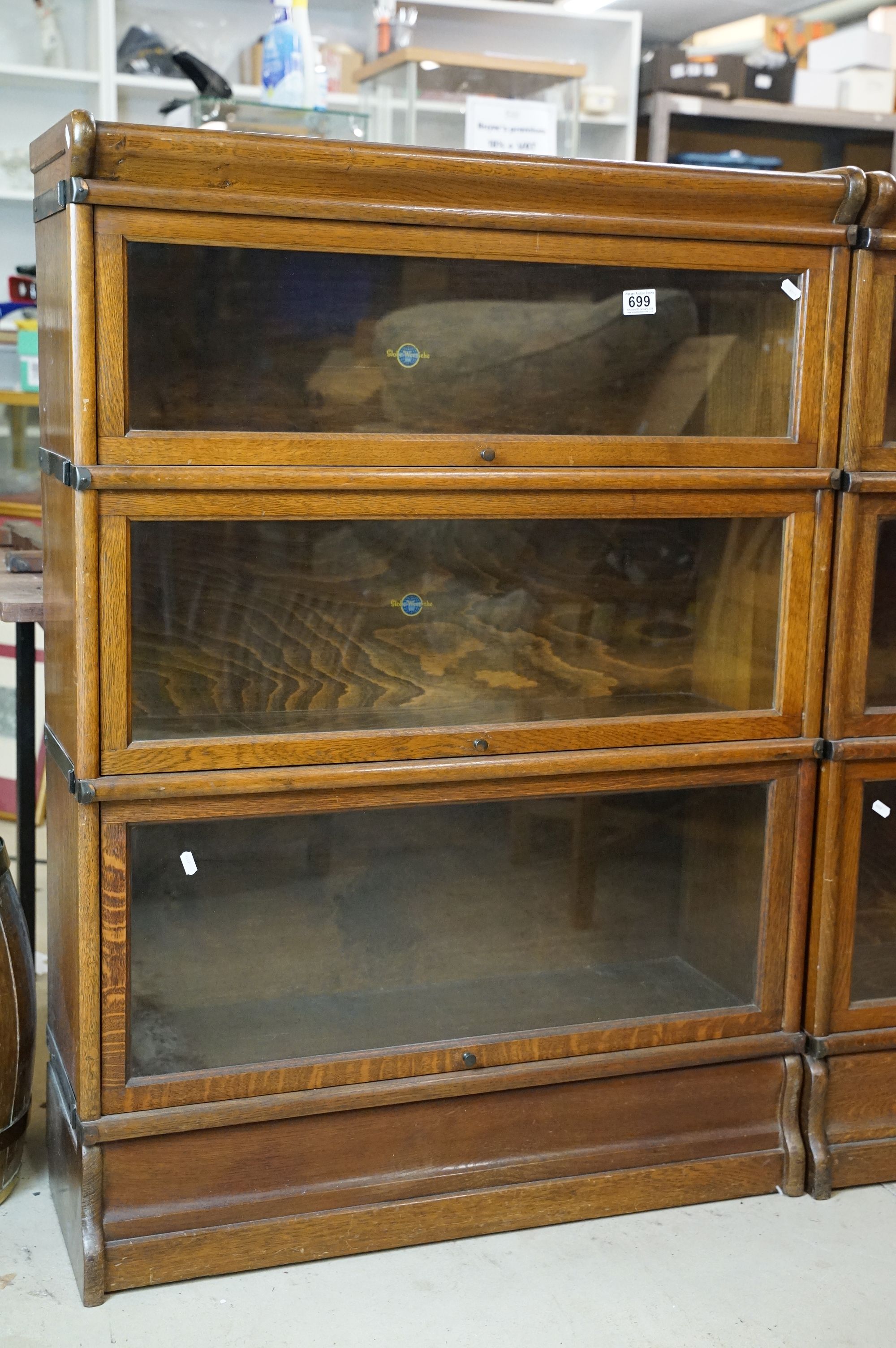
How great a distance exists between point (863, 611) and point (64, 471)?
120cm

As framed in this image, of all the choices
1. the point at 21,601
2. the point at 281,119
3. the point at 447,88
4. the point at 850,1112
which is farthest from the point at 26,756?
the point at 447,88

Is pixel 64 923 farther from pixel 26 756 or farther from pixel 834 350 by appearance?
pixel 834 350

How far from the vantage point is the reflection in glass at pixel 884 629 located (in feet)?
6.98

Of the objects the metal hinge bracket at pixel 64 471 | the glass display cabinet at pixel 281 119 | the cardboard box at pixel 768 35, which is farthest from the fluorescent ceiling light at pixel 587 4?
the metal hinge bracket at pixel 64 471

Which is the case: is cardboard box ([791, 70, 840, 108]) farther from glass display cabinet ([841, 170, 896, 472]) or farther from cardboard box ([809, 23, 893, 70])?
glass display cabinet ([841, 170, 896, 472])

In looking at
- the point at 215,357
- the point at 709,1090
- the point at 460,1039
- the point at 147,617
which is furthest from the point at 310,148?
the point at 709,1090

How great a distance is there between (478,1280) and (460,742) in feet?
2.53

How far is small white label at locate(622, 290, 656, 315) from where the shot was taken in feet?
6.48

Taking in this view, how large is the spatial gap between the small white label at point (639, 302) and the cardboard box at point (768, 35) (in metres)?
3.34

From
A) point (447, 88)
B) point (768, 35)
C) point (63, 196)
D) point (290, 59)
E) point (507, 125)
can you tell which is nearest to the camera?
point (63, 196)

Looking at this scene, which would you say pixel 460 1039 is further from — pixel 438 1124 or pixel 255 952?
pixel 255 952

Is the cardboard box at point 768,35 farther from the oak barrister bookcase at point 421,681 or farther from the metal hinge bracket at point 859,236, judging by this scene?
the oak barrister bookcase at point 421,681

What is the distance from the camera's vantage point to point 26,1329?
1785mm

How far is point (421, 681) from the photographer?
201 cm
